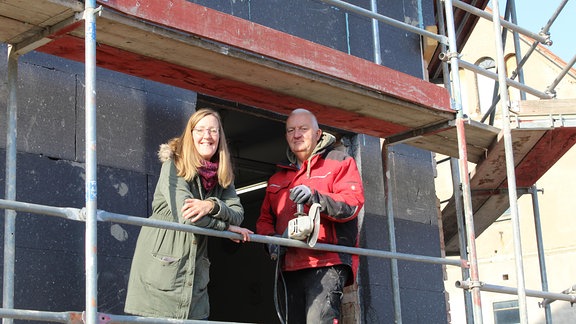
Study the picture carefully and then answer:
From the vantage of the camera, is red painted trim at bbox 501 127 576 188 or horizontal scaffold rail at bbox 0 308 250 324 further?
red painted trim at bbox 501 127 576 188

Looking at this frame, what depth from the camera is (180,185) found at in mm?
4953

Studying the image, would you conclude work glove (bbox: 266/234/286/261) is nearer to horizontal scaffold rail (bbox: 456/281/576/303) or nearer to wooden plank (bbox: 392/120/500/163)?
horizontal scaffold rail (bbox: 456/281/576/303)

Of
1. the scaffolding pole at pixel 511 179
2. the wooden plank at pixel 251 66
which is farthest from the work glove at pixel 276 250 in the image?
the scaffolding pole at pixel 511 179

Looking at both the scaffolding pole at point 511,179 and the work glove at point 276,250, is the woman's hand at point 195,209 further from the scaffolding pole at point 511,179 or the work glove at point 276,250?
the scaffolding pole at point 511,179

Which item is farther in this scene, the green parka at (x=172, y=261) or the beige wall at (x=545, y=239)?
the beige wall at (x=545, y=239)

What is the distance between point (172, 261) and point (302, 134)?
4.43 ft

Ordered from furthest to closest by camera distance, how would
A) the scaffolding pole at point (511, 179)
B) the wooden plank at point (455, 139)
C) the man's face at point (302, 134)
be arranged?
the wooden plank at point (455, 139), the scaffolding pole at point (511, 179), the man's face at point (302, 134)

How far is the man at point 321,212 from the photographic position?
5344 mm

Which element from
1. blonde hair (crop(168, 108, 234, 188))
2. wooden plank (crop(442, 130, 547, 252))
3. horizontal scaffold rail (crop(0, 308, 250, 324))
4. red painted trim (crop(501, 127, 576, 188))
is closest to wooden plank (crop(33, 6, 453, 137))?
blonde hair (crop(168, 108, 234, 188))

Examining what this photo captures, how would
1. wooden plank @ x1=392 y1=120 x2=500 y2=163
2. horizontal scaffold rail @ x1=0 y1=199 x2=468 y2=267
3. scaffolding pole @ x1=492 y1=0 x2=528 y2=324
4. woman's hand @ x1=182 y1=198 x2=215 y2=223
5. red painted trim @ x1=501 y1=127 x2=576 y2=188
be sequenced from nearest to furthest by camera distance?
horizontal scaffold rail @ x1=0 y1=199 x2=468 y2=267 < woman's hand @ x1=182 y1=198 x2=215 y2=223 < scaffolding pole @ x1=492 y1=0 x2=528 y2=324 < wooden plank @ x1=392 y1=120 x2=500 y2=163 < red painted trim @ x1=501 y1=127 x2=576 y2=188

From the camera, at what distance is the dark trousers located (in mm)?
5328

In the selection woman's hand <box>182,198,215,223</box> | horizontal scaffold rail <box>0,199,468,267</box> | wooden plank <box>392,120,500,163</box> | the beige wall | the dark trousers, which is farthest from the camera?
the beige wall

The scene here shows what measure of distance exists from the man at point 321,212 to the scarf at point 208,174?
0.46 metres

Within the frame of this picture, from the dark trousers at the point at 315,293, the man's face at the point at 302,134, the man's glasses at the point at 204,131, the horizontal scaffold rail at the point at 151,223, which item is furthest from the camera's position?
the man's face at the point at 302,134
